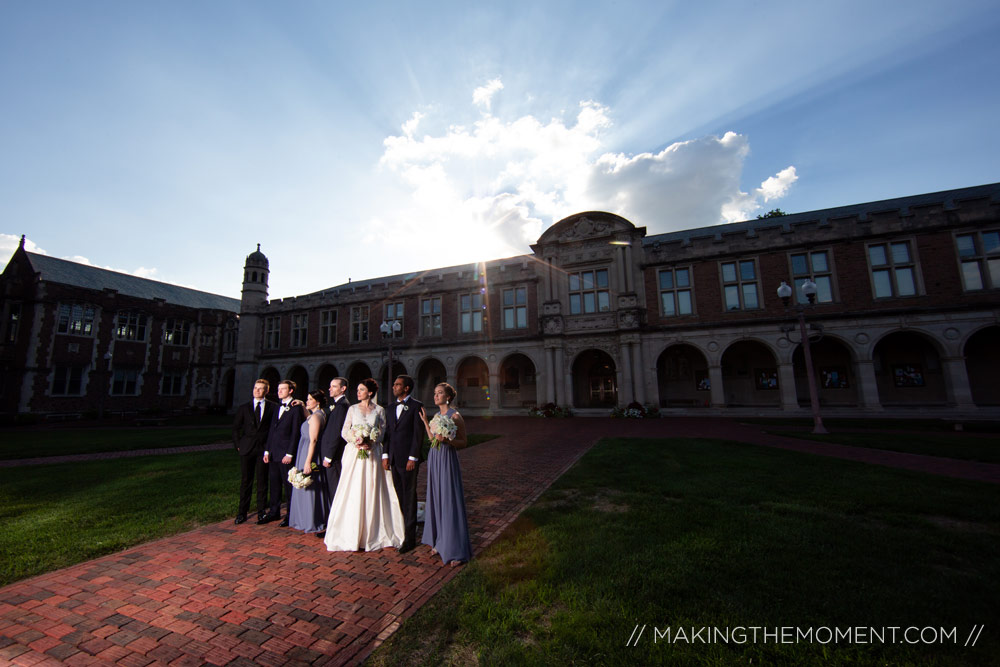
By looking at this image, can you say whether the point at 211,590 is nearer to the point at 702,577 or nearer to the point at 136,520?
the point at 136,520

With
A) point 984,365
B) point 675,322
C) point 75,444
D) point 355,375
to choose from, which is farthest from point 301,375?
point 984,365

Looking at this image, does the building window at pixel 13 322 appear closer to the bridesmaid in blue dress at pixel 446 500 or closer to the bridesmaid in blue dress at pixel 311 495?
the bridesmaid in blue dress at pixel 311 495

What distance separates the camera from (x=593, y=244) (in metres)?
23.3

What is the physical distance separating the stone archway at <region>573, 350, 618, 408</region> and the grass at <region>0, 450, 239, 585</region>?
18680 mm

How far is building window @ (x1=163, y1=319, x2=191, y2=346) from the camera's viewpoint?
32094 millimetres

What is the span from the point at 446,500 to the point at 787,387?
2073 centimetres

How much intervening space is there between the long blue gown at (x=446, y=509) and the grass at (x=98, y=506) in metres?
3.76

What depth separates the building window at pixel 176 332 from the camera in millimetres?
32094

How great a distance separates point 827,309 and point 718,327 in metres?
4.86

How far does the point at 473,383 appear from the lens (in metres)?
28.0

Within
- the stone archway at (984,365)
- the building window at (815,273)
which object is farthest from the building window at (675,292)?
the stone archway at (984,365)

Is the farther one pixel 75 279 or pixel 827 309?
pixel 75 279

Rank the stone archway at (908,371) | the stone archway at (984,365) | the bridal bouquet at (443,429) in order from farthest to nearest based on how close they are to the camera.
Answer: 1. the stone archway at (908,371)
2. the stone archway at (984,365)
3. the bridal bouquet at (443,429)

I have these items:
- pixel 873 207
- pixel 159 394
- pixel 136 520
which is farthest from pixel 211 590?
pixel 159 394
